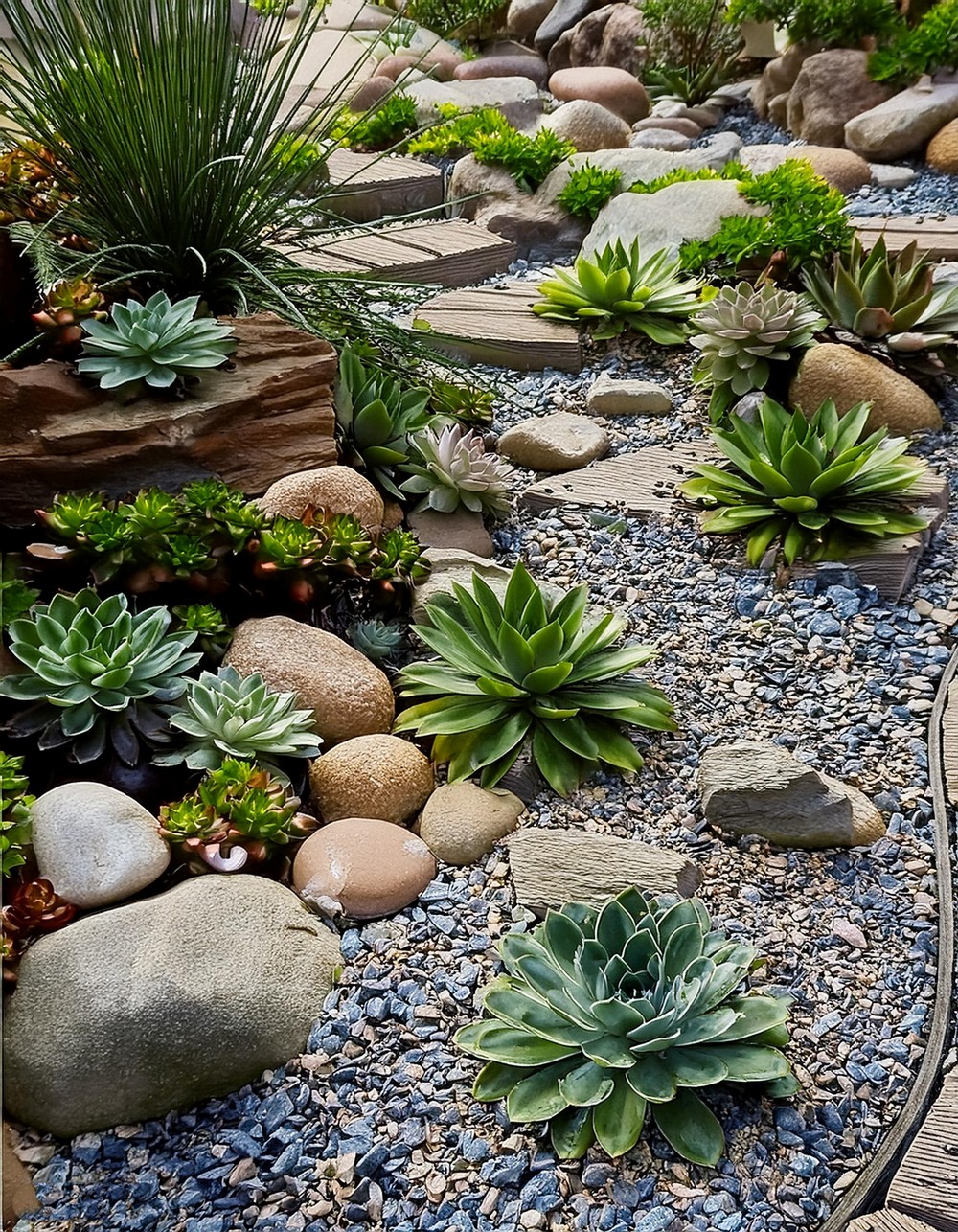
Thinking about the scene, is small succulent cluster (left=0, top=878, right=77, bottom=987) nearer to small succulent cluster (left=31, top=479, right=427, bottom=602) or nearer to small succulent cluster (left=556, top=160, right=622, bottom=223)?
small succulent cluster (left=31, top=479, right=427, bottom=602)

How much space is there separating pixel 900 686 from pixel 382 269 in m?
2.94

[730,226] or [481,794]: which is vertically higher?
[730,226]

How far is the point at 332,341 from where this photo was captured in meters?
3.59

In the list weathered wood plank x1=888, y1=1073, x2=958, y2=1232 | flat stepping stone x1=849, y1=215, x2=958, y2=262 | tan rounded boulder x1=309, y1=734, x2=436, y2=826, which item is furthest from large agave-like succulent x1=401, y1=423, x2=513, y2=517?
flat stepping stone x1=849, y1=215, x2=958, y2=262

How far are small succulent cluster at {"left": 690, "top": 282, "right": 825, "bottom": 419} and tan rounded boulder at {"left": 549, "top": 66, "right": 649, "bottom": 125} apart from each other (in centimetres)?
449

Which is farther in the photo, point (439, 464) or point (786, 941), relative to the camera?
point (439, 464)

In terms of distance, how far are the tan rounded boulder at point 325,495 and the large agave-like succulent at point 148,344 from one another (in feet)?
1.25

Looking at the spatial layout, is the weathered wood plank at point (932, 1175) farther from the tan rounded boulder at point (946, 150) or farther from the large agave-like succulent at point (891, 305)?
the tan rounded boulder at point (946, 150)

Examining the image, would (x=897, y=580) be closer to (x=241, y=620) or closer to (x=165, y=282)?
(x=241, y=620)

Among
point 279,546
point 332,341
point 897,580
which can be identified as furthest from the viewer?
point 332,341

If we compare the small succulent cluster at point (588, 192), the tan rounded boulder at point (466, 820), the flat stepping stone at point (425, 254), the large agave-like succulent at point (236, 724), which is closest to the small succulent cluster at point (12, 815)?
the large agave-like succulent at point (236, 724)

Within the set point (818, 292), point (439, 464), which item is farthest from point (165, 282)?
point (818, 292)

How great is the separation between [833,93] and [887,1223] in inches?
255

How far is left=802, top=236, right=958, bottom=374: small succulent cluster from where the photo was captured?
3877mm
